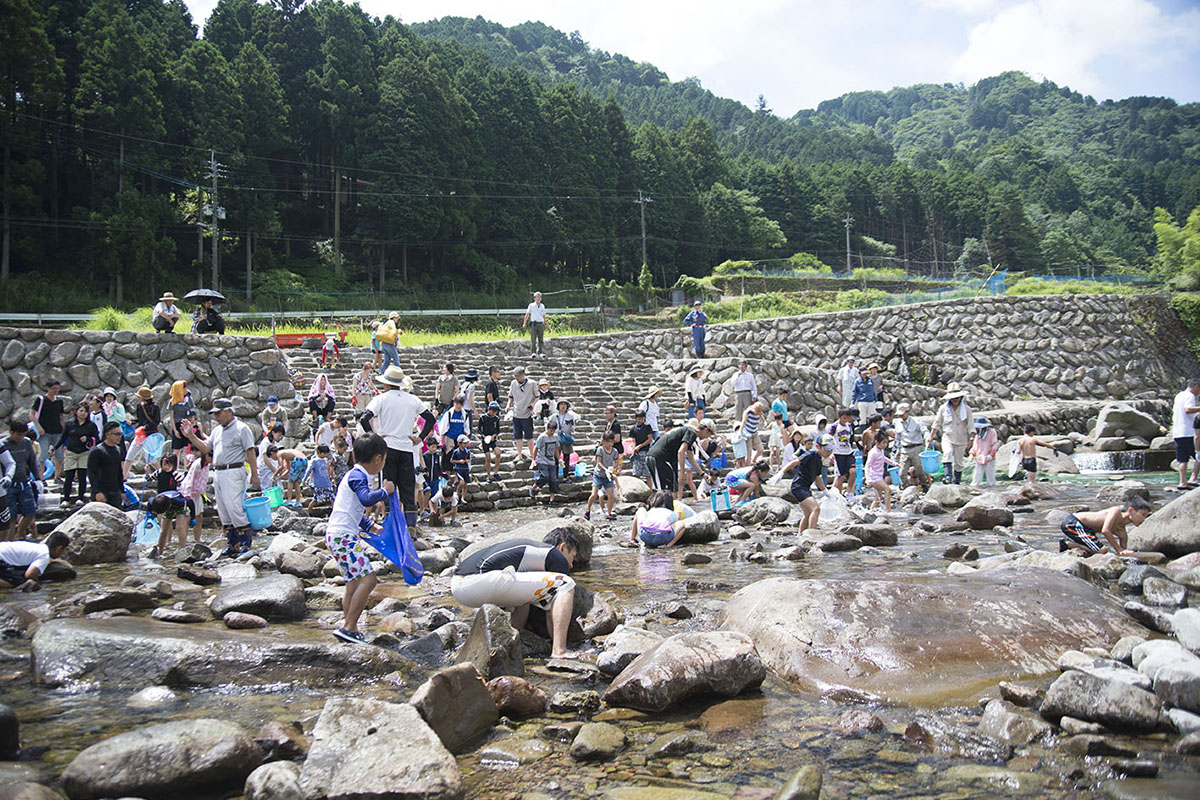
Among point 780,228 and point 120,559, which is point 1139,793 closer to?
point 120,559

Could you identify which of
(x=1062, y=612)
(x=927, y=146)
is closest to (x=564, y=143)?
(x=1062, y=612)

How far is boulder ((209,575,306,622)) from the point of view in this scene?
21.8ft

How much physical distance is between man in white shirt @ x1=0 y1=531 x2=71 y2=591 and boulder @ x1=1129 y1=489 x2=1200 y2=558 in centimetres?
1069

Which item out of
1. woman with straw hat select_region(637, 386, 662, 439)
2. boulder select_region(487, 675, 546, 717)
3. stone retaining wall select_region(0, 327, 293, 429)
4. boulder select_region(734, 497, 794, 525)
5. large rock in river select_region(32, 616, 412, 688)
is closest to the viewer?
boulder select_region(487, 675, 546, 717)

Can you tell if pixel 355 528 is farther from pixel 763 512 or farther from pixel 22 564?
pixel 763 512

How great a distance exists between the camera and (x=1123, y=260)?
78.5 meters

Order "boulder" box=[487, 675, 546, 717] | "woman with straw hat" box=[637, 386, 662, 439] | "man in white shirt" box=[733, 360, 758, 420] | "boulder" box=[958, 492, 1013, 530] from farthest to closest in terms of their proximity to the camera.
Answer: "man in white shirt" box=[733, 360, 758, 420] → "woman with straw hat" box=[637, 386, 662, 439] → "boulder" box=[958, 492, 1013, 530] → "boulder" box=[487, 675, 546, 717]

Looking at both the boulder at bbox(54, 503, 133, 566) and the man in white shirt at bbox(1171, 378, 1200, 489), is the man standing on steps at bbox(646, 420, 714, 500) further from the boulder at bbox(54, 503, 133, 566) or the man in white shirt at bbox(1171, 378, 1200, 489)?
the man in white shirt at bbox(1171, 378, 1200, 489)

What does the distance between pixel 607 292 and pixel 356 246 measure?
14031 mm

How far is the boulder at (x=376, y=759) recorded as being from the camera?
3607 mm

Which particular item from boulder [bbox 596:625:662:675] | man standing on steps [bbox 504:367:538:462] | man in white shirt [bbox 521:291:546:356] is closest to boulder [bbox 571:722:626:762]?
boulder [bbox 596:625:662:675]

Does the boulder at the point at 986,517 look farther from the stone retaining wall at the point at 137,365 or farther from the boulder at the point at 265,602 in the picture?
the stone retaining wall at the point at 137,365

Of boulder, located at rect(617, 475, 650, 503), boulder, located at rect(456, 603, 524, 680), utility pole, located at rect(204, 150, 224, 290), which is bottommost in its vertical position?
boulder, located at rect(617, 475, 650, 503)

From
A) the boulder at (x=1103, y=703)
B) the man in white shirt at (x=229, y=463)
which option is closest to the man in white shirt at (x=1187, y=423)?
the boulder at (x=1103, y=703)
